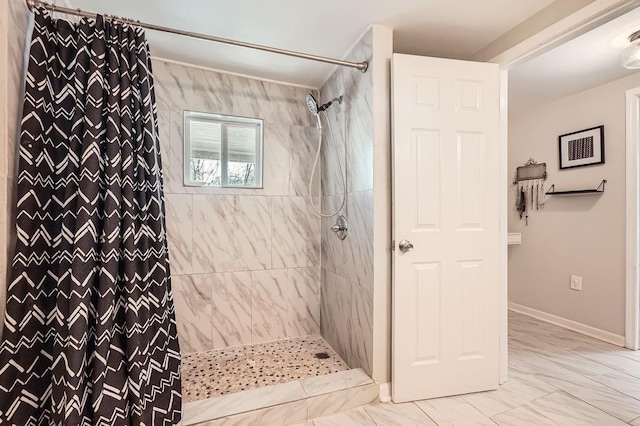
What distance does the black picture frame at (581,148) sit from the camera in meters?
2.69

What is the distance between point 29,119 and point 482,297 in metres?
2.45

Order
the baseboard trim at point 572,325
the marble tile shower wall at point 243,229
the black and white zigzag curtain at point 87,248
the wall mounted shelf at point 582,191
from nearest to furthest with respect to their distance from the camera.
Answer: the black and white zigzag curtain at point 87,248, the marble tile shower wall at point 243,229, the baseboard trim at point 572,325, the wall mounted shelf at point 582,191

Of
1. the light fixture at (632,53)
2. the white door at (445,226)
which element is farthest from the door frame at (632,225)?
the white door at (445,226)

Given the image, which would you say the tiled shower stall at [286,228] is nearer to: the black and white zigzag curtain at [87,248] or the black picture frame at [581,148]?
the black and white zigzag curtain at [87,248]

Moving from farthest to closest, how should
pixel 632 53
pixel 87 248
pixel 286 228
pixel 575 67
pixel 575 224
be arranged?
pixel 575 224 → pixel 286 228 → pixel 575 67 → pixel 632 53 → pixel 87 248

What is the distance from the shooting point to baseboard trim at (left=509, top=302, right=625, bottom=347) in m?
2.54

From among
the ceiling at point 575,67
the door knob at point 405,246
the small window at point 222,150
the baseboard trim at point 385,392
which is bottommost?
the baseboard trim at point 385,392

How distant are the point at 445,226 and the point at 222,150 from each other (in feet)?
6.00

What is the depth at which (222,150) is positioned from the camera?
2418 millimetres

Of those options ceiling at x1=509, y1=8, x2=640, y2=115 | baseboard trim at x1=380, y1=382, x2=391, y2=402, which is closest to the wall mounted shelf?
ceiling at x1=509, y1=8, x2=640, y2=115

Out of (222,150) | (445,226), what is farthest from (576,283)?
(222,150)

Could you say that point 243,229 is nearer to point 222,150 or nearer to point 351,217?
point 222,150

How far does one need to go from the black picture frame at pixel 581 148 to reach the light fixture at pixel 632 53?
3.16 ft

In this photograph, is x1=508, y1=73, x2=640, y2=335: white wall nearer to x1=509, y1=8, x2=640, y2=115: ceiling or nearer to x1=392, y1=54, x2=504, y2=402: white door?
x1=509, y1=8, x2=640, y2=115: ceiling
